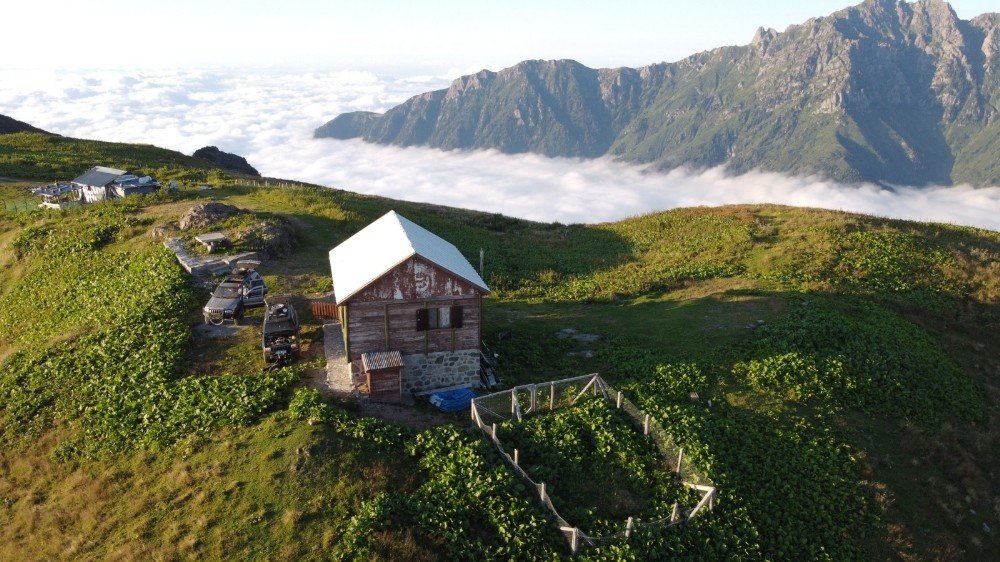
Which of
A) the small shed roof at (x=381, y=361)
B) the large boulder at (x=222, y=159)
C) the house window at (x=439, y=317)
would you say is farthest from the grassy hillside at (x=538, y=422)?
the large boulder at (x=222, y=159)

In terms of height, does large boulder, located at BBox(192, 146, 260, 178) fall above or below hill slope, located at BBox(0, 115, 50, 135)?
below

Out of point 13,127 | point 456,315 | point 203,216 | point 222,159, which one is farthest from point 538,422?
point 13,127

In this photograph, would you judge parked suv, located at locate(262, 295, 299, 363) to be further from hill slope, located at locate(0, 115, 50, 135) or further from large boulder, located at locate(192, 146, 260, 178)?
hill slope, located at locate(0, 115, 50, 135)

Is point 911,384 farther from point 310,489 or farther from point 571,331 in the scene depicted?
point 310,489

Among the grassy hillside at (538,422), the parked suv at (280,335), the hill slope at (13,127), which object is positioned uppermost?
the hill slope at (13,127)

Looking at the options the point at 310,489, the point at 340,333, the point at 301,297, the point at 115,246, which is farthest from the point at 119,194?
the point at 310,489

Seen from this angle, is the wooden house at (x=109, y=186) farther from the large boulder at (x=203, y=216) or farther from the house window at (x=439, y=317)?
the house window at (x=439, y=317)

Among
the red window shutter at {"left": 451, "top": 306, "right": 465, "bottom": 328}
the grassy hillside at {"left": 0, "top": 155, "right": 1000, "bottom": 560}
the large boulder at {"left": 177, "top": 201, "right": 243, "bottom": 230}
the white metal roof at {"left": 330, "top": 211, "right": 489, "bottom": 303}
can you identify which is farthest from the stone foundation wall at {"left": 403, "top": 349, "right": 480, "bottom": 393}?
the large boulder at {"left": 177, "top": 201, "right": 243, "bottom": 230}
